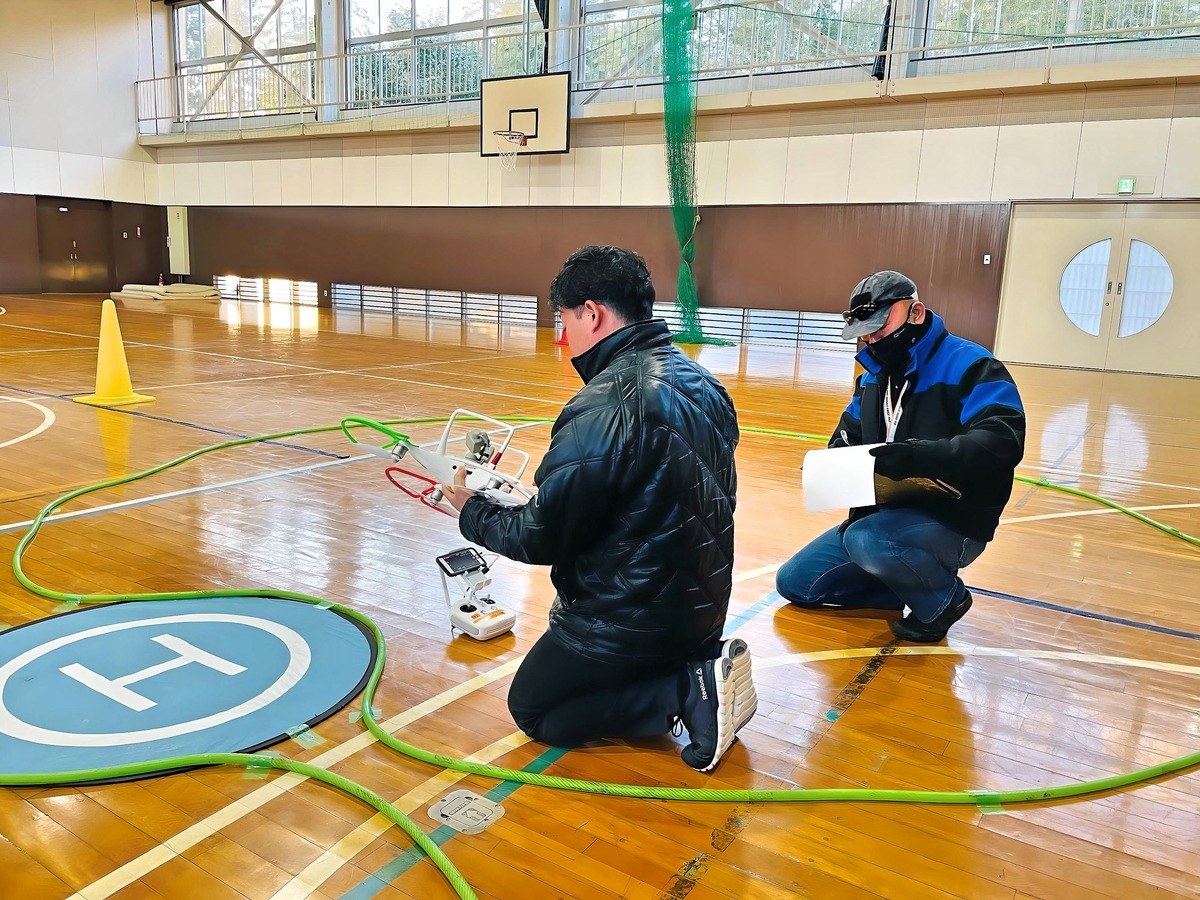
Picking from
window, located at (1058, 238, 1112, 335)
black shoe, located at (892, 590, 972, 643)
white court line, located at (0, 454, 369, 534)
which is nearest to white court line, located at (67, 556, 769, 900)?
black shoe, located at (892, 590, 972, 643)

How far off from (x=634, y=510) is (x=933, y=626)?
1602mm

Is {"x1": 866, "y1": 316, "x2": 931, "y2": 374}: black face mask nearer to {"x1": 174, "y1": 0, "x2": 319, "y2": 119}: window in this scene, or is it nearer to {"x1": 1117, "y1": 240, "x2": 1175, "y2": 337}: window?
{"x1": 1117, "y1": 240, "x2": 1175, "y2": 337}: window

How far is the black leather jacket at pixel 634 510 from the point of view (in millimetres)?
2186

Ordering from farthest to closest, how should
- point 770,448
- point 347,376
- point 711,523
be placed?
point 347,376 < point 770,448 < point 711,523

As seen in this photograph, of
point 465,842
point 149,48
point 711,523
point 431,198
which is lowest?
point 465,842

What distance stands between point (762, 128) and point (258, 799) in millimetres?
14575

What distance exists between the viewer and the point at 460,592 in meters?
3.51

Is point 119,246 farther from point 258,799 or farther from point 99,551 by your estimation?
point 258,799

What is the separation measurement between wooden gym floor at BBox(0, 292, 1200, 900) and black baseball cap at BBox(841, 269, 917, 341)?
116cm

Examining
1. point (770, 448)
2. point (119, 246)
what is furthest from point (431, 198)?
point (770, 448)

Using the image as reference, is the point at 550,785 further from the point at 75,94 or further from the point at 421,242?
the point at 75,94

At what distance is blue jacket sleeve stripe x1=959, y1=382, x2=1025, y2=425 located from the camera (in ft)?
9.65

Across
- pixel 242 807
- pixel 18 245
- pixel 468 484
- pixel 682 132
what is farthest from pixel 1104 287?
pixel 18 245

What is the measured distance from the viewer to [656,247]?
16.3 metres
